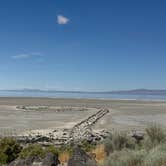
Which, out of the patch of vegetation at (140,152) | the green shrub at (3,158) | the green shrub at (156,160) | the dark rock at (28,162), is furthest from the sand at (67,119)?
the green shrub at (156,160)

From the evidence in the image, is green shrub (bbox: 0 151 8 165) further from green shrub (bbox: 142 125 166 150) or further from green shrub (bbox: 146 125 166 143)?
green shrub (bbox: 146 125 166 143)

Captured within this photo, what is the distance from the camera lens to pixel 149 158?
896 cm

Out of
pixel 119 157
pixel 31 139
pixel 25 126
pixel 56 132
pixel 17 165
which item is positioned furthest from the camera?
pixel 25 126

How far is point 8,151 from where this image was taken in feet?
54.8

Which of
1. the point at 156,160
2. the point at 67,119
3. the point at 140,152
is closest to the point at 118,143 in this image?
the point at 140,152

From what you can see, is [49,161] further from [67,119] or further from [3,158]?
[67,119]

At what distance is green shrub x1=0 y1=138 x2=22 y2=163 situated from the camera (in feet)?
52.0

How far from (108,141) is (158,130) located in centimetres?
175

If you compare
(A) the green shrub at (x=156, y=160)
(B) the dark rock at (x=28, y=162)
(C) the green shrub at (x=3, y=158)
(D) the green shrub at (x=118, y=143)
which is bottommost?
(C) the green shrub at (x=3, y=158)

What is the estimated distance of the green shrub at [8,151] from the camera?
52.0 ft

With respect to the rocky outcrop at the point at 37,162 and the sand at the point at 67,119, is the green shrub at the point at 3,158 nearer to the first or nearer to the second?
the rocky outcrop at the point at 37,162

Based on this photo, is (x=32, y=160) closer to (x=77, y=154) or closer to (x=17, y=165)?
(x=17, y=165)

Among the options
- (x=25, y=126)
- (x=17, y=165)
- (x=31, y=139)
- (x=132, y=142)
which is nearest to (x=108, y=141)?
(x=132, y=142)

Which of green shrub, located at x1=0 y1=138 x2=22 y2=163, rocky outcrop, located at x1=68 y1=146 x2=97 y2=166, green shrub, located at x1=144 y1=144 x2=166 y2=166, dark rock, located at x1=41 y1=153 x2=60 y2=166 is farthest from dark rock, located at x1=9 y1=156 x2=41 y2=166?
green shrub, located at x1=144 y1=144 x2=166 y2=166
